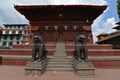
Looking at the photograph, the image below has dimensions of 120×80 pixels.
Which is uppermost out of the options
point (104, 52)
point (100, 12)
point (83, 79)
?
point (100, 12)

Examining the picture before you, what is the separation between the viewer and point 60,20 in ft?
69.5

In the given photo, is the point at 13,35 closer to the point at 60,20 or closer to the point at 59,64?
the point at 60,20

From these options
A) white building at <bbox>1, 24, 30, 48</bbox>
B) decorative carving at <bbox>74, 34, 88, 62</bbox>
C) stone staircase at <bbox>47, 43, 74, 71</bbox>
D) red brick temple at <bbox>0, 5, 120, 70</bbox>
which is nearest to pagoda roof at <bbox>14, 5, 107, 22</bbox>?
red brick temple at <bbox>0, 5, 120, 70</bbox>

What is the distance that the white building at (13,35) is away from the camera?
269ft

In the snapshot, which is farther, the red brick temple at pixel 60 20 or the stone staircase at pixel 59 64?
the red brick temple at pixel 60 20

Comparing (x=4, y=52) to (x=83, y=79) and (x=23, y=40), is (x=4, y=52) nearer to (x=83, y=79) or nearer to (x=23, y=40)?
(x=83, y=79)

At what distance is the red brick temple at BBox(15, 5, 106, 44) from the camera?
2069 cm

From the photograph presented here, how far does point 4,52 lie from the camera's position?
17.4 m

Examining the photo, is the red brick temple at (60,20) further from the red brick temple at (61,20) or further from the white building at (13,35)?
the white building at (13,35)

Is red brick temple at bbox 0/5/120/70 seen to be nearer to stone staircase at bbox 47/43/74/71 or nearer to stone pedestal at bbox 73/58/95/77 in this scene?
stone staircase at bbox 47/43/74/71

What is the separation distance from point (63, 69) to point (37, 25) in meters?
10.5

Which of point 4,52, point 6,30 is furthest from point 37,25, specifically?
point 6,30

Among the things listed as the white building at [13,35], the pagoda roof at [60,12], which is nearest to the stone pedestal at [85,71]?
the pagoda roof at [60,12]

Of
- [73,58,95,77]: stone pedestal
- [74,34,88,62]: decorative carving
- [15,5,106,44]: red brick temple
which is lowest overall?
[73,58,95,77]: stone pedestal
